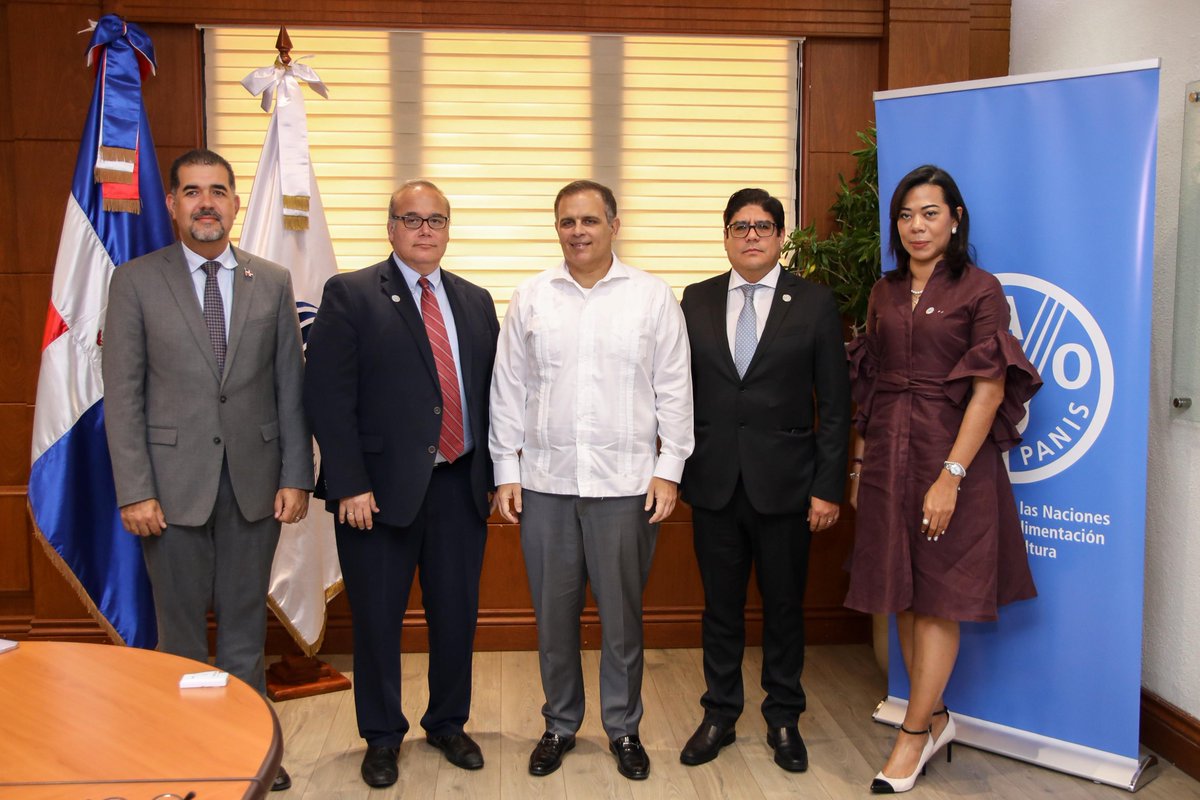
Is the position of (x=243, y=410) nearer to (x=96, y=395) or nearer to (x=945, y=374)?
(x=96, y=395)

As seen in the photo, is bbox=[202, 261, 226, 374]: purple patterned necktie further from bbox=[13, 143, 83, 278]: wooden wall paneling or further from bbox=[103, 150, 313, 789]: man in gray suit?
bbox=[13, 143, 83, 278]: wooden wall paneling

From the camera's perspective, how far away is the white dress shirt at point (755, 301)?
2844 mm

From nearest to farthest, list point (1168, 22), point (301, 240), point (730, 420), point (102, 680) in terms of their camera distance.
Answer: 1. point (102, 680)
2. point (730, 420)
3. point (1168, 22)
4. point (301, 240)

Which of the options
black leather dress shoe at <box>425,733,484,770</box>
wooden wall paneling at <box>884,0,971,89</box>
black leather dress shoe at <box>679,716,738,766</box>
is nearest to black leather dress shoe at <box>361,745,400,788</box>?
black leather dress shoe at <box>425,733,484,770</box>

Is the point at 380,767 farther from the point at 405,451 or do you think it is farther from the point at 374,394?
the point at 374,394

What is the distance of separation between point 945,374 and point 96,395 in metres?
2.66

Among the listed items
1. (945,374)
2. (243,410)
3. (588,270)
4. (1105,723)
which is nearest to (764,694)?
(1105,723)

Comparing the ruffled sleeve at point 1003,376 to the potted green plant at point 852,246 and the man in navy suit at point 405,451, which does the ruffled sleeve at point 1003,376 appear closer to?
→ the potted green plant at point 852,246

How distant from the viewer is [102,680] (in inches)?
62.7

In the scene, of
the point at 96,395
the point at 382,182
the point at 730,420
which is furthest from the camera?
the point at 382,182

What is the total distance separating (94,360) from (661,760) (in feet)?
7.36

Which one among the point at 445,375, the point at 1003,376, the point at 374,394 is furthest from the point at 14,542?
the point at 1003,376

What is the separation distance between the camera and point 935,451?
2.69 metres

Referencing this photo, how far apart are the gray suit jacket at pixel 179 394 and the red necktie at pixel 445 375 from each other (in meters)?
0.45
